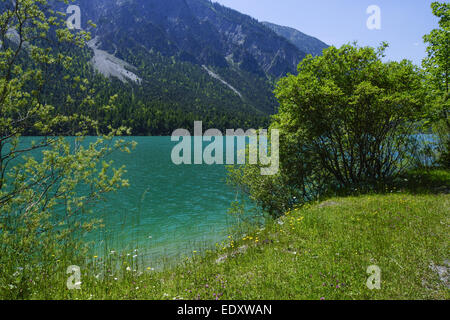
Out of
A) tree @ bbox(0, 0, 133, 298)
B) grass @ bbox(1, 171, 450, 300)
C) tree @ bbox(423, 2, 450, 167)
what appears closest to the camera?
grass @ bbox(1, 171, 450, 300)

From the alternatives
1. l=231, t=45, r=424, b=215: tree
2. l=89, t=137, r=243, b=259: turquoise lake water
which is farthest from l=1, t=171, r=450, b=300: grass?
l=231, t=45, r=424, b=215: tree

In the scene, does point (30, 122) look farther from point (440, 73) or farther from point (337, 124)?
point (440, 73)

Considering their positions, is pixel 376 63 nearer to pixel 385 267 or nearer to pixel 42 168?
pixel 385 267

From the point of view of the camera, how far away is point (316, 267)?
5.70 metres

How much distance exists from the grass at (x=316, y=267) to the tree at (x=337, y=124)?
5119 mm

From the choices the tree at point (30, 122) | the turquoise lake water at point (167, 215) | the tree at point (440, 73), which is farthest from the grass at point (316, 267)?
the tree at point (440, 73)

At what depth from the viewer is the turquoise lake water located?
13.7m

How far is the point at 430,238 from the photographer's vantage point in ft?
22.0

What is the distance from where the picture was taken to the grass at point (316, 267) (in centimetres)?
491

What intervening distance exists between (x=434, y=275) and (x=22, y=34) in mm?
10016

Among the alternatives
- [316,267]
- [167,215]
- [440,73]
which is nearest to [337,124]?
[440,73]

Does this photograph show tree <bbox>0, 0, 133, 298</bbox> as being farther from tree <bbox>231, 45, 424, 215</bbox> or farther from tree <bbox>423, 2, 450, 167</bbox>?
tree <bbox>423, 2, 450, 167</bbox>

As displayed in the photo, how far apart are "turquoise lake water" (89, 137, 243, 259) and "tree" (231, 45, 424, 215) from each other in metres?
4.51

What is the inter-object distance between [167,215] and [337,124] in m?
15.0
